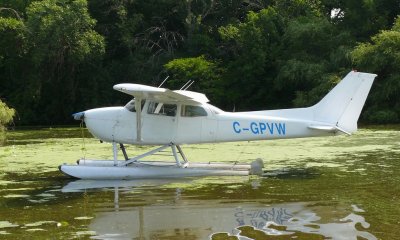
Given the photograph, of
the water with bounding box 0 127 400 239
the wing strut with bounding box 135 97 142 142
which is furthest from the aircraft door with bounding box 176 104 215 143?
the water with bounding box 0 127 400 239

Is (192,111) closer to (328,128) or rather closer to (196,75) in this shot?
(328,128)

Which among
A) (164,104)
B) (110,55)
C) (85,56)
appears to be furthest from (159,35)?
(164,104)

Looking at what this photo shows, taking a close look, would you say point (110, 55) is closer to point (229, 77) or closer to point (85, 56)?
point (85, 56)

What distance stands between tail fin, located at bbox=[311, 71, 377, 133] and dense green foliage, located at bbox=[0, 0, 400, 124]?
62.4 feet

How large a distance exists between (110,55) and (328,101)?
32261mm

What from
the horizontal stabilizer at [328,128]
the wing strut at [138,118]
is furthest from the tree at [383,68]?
the wing strut at [138,118]

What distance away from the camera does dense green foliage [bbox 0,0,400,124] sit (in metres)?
33.7

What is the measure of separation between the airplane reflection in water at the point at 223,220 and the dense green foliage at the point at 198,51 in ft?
75.6

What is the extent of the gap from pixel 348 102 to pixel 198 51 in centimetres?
2885

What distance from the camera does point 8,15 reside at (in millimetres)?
39969

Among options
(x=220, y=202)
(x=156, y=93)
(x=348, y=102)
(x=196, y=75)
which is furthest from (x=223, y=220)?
(x=196, y=75)

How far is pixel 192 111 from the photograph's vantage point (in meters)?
12.2

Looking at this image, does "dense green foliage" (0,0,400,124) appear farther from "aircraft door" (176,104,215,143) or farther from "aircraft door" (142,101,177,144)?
"aircraft door" (142,101,177,144)

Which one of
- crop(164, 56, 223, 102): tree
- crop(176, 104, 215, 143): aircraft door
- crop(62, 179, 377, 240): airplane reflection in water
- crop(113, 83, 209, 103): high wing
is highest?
crop(164, 56, 223, 102): tree
